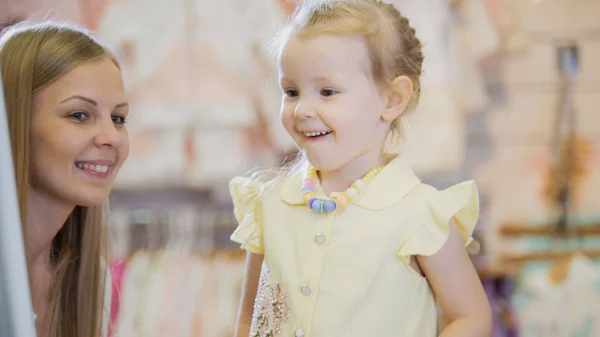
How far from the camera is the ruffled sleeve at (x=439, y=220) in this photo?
4.18 feet

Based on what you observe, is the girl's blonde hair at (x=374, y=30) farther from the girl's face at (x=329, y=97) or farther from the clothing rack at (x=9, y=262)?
the clothing rack at (x=9, y=262)

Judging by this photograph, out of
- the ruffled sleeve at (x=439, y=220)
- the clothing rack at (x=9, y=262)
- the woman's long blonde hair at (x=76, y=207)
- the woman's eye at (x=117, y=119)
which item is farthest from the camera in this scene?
the woman's eye at (x=117, y=119)

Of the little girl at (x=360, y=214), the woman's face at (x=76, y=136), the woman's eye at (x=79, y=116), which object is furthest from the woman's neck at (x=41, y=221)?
the little girl at (x=360, y=214)

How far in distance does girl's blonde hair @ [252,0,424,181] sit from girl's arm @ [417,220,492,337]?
0.85 ft

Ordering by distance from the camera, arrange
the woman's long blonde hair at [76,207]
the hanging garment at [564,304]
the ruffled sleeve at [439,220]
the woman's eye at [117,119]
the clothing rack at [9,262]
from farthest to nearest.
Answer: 1. the hanging garment at [564,304]
2. the woman's eye at [117,119]
3. the woman's long blonde hair at [76,207]
4. the ruffled sleeve at [439,220]
5. the clothing rack at [9,262]

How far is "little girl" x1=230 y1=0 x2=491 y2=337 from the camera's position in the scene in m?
1.28

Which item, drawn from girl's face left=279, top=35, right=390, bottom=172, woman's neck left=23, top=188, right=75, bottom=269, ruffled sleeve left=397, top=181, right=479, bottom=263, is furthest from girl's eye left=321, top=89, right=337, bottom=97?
woman's neck left=23, top=188, right=75, bottom=269

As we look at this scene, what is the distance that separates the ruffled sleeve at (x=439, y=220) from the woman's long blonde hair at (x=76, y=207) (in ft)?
2.23

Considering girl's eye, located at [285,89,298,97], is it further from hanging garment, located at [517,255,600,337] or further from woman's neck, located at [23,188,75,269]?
hanging garment, located at [517,255,600,337]

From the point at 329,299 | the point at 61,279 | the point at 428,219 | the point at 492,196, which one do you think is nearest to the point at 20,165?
the point at 61,279

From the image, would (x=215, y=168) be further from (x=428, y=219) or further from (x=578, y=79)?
(x=428, y=219)

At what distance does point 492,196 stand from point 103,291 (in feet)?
4.93

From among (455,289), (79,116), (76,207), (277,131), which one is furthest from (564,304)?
(79,116)

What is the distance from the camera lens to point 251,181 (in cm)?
150
